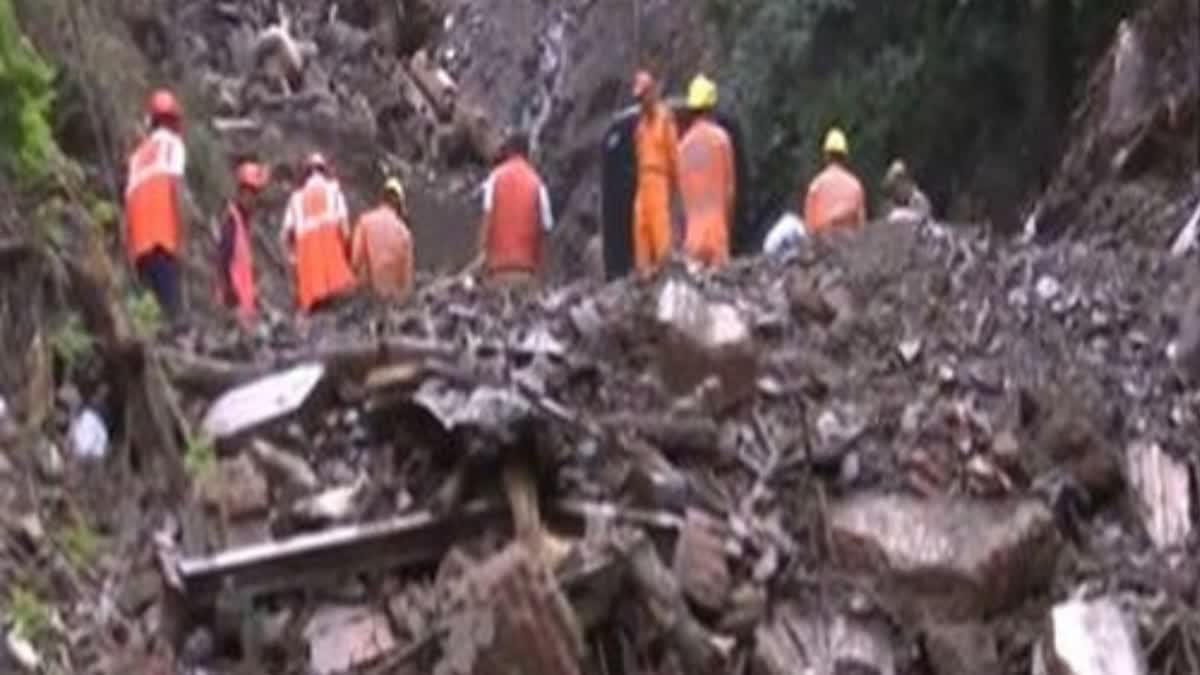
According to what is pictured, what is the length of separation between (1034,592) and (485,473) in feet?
8.52

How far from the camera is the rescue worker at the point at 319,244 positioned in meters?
20.7

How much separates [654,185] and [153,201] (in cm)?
307

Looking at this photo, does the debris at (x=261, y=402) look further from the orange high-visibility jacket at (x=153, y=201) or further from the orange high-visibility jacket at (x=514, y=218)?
the orange high-visibility jacket at (x=514, y=218)

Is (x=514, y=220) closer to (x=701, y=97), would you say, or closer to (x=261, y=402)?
(x=701, y=97)

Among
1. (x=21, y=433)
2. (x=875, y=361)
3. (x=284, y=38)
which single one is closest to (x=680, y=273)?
(x=875, y=361)

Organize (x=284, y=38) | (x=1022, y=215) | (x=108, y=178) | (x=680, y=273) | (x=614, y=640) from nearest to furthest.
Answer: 1. (x=614, y=640)
2. (x=680, y=273)
3. (x=108, y=178)
4. (x=1022, y=215)
5. (x=284, y=38)

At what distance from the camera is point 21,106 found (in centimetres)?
1708

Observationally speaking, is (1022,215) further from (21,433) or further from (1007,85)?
(21,433)

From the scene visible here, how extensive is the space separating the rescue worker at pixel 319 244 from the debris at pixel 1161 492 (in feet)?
18.3

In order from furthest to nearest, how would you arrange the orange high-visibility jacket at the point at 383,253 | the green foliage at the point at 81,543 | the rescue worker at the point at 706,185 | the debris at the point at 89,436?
the orange high-visibility jacket at the point at 383,253 < the rescue worker at the point at 706,185 < the debris at the point at 89,436 < the green foliage at the point at 81,543

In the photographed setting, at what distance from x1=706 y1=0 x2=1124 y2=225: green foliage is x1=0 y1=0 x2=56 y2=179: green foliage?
28.8ft

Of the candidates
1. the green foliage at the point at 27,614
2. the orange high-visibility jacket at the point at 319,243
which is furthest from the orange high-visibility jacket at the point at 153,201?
the green foliage at the point at 27,614

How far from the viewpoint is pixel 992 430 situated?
1648 cm

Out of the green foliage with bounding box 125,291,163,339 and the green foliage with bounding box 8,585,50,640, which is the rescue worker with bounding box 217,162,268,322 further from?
the green foliage with bounding box 8,585,50,640
